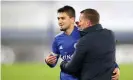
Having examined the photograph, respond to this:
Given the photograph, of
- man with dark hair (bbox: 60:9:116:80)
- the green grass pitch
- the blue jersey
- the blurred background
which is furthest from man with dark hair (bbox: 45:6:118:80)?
the blurred background

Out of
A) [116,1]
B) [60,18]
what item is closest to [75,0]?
[116,1]

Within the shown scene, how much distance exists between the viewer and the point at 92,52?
2.13 metres

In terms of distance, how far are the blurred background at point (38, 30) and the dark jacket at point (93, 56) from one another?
3.25 m

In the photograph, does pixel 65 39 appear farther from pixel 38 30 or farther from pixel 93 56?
pixel 38 30

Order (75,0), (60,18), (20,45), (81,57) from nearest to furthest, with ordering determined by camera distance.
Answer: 1. (81,57)
2. (60,18)
3. (75,0)
4. (20,45)

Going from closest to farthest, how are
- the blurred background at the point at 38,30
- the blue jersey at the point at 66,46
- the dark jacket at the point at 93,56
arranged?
the dark jacket at the point at 93,56, the blue jersey at the point at 66,46, the blurred background at the point at 38,30

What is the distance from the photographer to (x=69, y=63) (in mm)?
2164

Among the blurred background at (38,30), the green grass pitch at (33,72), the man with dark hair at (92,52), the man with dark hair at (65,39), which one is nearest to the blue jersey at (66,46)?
the man with dark hair at (65,39)

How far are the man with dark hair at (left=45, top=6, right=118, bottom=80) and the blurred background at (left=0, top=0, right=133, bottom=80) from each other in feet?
9.11

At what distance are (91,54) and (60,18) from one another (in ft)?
1.91

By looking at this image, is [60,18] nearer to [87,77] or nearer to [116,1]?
[87,77]

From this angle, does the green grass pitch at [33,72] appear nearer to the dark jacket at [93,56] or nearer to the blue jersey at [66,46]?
the blue jersey at [66,46]

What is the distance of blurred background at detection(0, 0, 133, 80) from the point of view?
5562 millimetres

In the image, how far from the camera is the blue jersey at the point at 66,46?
2574 millimetres
